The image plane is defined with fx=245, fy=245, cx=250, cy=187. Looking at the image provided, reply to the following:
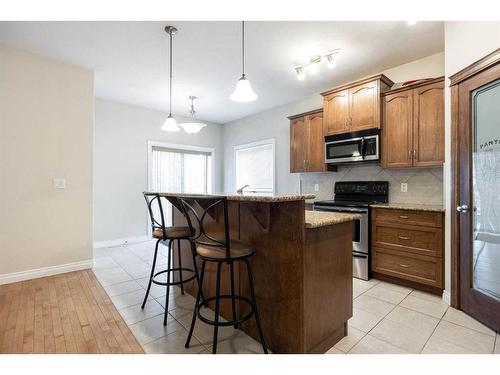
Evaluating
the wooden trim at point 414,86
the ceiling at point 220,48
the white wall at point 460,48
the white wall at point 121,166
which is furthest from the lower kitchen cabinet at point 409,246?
the white wall at point 121,166

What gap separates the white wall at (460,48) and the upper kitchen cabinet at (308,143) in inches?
62.7

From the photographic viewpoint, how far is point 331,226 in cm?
171

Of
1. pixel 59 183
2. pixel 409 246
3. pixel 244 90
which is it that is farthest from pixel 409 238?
pixel 59 183

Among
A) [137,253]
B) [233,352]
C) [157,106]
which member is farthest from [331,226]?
[157,106]

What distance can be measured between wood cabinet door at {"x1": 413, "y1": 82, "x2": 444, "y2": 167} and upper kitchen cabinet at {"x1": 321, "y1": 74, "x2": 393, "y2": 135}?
412 mm

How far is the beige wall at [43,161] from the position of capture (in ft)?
9.25

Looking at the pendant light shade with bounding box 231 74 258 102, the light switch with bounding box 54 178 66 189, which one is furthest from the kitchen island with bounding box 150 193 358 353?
the light switch with bounding box 54 178 66 189

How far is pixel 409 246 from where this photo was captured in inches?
105

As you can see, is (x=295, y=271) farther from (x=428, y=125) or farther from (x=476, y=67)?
(x=428, y=125)

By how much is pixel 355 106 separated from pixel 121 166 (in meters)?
4.18

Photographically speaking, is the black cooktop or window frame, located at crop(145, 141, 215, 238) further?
window frame, located at crop(145, 141, 215, 238)

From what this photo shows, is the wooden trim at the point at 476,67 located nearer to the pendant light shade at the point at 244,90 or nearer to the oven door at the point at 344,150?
the oven door at the point at 344,150

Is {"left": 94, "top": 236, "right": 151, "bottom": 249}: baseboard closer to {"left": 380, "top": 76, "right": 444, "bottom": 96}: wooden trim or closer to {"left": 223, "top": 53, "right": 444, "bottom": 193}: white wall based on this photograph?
{"left": 223, "top": 53, "right": 444, "bottom": 193}: white wall

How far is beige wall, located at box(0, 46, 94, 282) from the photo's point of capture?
282 centimetres
